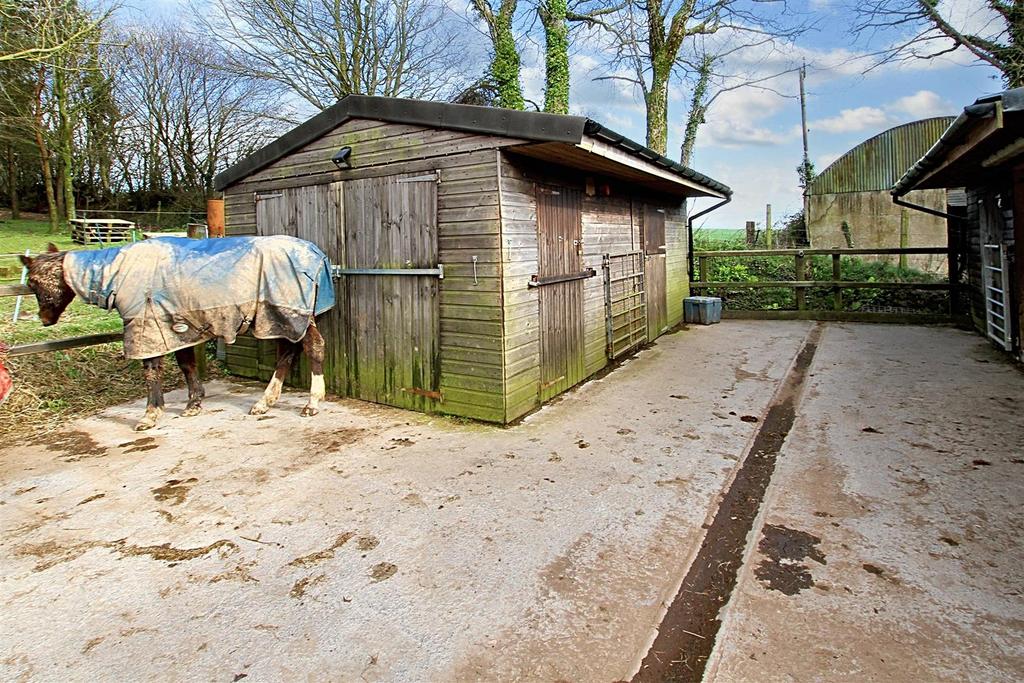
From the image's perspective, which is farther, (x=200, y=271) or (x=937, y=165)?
(x=937, y=165)

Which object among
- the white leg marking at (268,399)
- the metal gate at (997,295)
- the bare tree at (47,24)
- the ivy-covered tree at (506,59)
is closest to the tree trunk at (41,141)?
the bare tree at (47,24)

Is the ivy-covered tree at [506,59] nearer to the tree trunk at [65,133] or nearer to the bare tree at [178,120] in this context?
the bare tree at [178,120]

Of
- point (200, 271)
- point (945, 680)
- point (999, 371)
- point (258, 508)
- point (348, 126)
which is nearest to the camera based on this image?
point (945, 680)

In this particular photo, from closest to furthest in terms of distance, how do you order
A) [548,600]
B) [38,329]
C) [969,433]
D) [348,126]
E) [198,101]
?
[548,600]
[969,433]
[348,126]
[38,329]
[198,101]

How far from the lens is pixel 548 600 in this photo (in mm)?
2299

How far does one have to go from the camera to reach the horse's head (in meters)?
4.48

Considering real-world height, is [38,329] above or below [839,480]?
above

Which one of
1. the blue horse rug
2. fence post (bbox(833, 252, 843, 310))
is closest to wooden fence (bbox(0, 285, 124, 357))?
the blue horse rug

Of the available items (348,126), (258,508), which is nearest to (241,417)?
(258,508)

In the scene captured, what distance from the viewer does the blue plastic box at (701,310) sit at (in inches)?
392

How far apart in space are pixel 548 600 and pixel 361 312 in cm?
362

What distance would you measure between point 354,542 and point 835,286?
9.75 meters

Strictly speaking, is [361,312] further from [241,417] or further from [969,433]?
[969,433]

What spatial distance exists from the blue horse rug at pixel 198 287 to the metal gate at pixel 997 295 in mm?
7203
